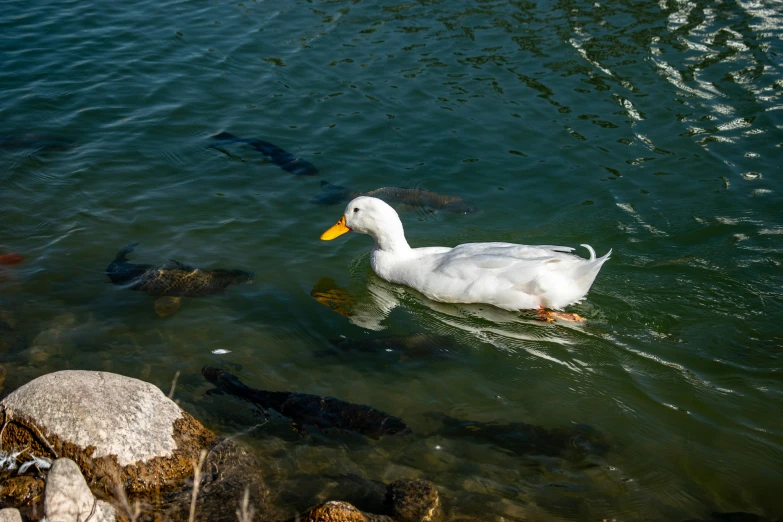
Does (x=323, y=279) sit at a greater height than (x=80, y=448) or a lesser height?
lesser

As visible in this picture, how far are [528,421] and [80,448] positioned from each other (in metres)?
3.22

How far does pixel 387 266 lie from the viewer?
7.73 metres

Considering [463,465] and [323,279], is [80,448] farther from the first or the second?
[323,279]

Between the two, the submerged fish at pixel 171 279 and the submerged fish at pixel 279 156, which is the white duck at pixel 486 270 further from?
the submerged fish at pixel 279 156

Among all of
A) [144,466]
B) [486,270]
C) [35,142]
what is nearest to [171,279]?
[144,466]

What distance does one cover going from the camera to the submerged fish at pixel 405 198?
8.84 m

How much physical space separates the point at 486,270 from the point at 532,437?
6.63 ft

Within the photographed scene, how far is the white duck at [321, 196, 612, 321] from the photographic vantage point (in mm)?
6914

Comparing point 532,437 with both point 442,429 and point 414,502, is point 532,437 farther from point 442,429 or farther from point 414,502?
point 414,502

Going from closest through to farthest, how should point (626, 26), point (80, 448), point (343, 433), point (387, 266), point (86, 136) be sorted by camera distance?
point (80, 448), point (343, 433), point (387, 266), point (86, 136), point (626, 26)

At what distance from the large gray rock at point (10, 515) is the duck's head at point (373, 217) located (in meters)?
4.42

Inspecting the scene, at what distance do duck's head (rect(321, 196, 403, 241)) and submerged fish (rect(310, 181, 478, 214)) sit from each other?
1124 mm

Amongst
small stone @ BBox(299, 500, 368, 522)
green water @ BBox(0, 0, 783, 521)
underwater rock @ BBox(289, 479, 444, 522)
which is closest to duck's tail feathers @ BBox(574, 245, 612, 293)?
green water @ BBox(0, 0, 783, 521)

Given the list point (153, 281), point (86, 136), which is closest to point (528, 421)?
point (153, 281)
